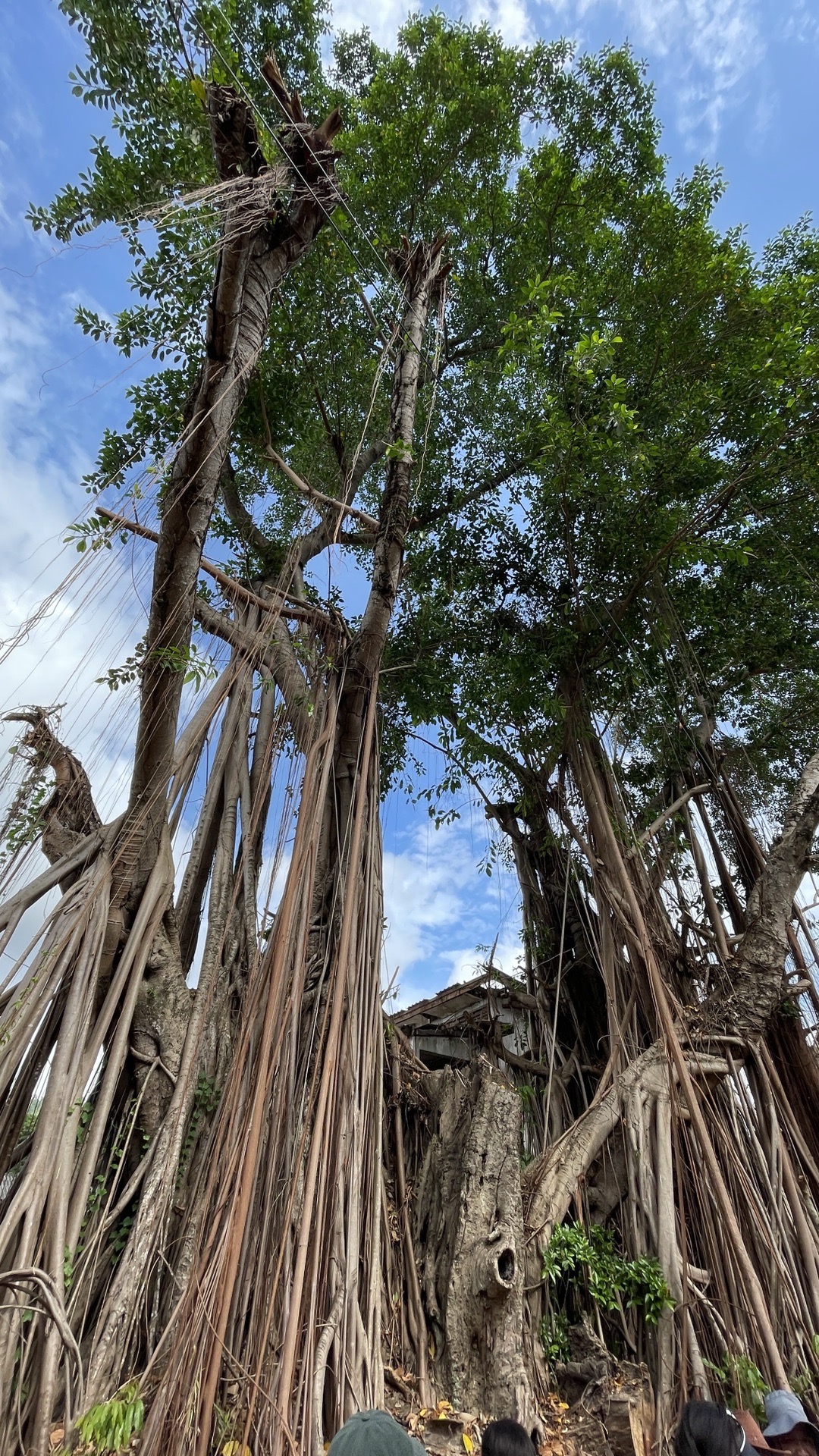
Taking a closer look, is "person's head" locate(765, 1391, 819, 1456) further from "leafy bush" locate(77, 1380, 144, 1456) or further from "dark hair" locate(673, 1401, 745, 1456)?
"leafy bush" locate(77, 1380, 144, 1456)

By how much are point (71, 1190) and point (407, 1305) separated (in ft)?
3.97

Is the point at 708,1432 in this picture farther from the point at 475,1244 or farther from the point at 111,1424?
the point at 111,1424

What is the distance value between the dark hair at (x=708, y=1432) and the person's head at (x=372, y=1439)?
23.6 inches

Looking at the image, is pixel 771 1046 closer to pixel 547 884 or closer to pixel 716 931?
pixel 716 931

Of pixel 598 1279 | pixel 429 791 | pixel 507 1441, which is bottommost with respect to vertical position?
pixel 507 1441

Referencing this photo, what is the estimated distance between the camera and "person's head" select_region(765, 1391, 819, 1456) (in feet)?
5.57

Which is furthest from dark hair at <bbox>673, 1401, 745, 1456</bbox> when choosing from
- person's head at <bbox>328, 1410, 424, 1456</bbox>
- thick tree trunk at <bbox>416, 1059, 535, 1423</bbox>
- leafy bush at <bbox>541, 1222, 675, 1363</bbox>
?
leafy bush at <bbox>541, 1222, 675, 1363</bbox>

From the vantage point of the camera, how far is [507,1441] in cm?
144

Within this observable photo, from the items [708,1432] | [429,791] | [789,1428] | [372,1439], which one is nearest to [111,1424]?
[372,1439]

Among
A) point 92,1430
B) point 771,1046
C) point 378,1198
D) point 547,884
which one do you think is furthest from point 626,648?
point 92,1430

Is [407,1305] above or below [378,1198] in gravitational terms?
below

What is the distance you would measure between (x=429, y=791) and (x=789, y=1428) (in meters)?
3.02

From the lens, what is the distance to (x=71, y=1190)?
2088 millimetres

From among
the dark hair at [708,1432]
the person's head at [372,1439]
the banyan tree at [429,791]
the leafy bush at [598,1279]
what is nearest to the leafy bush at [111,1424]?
the banyan tree at [429,791]
